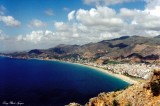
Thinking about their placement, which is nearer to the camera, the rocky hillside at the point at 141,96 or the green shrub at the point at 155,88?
the green shrub at the point at 155,88

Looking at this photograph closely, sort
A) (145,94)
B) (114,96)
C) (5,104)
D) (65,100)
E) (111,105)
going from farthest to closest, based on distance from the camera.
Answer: (65,100), (5,104), (114,96), (111,105), (145,94)

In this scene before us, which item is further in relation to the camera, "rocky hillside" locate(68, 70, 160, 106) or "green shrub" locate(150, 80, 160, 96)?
"rocky hillside" locate(68, 70, 160, 106)

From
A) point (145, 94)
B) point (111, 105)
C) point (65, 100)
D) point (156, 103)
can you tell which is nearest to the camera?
point (156, 103)

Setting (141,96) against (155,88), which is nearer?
(155,88)

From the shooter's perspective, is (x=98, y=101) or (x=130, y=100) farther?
(x=98, y=101)

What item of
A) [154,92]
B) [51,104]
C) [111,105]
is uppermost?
[154,92]

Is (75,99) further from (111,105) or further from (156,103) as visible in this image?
(156,103)

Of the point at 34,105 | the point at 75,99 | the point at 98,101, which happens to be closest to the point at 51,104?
the point at 34,105

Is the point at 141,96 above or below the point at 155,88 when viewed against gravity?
below

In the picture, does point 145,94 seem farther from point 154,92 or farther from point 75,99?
point 75,99

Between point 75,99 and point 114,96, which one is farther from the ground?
point 114,96
